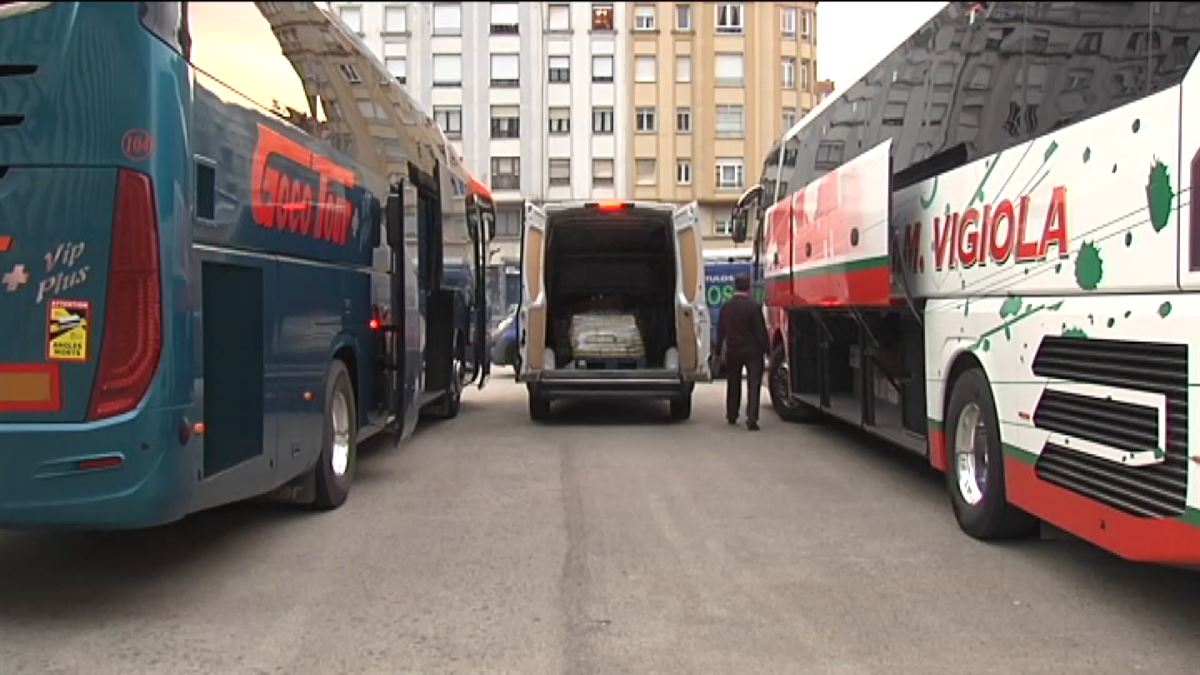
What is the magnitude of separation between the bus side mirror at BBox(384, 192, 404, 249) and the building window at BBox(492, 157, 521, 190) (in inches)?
1729

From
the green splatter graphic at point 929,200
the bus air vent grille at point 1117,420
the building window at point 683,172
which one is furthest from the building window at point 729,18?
the bus air vent grille at point 1117,420

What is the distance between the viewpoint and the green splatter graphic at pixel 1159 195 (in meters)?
4.47

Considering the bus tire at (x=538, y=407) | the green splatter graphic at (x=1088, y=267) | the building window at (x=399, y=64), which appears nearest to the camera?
the green splatter graphic at (x=1088, y=267)

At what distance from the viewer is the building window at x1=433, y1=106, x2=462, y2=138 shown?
51594mm

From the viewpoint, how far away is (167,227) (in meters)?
4.68

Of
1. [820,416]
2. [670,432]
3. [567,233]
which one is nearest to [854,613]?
[670,432]

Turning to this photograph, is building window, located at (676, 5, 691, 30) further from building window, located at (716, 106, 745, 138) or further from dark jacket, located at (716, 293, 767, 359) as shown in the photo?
dark jacket, located at (716, 293, 767, 359)

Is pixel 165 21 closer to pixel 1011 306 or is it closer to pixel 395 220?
pixel 395 220

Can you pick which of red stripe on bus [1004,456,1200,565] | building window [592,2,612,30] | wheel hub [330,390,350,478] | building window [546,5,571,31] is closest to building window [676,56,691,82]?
building window [592,2,612,30]

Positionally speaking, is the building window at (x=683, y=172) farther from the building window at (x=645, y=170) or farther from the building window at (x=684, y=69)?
the building window at (x=684, y=69)

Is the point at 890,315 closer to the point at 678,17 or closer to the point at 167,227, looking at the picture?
the point at 167,227

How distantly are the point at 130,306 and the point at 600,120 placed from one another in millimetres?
48853

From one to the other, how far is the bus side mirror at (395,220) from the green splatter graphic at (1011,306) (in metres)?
4.59

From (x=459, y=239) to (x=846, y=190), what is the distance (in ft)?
18.3
